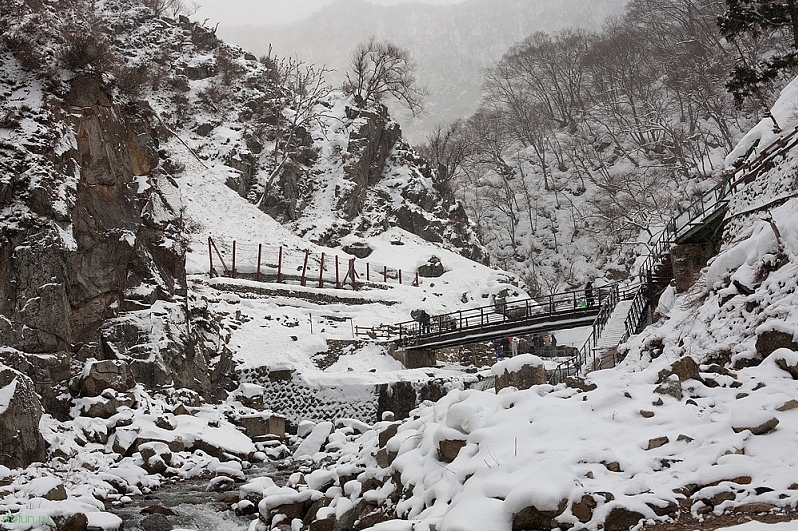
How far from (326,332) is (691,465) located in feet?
75.0

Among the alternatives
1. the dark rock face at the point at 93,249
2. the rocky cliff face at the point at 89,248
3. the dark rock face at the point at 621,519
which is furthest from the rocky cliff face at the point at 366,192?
the dark rock face at the point at 621,519

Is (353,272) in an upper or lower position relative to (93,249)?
lower

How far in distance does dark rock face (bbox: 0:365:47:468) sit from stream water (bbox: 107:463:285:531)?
2.76 metres

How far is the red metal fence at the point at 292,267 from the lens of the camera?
33.0m

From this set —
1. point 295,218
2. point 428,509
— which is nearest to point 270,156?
point 295,218

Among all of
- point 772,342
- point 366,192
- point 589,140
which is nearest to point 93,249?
point 772,342

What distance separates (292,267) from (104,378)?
18.0 meters

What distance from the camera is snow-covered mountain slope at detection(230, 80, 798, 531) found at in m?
5.57

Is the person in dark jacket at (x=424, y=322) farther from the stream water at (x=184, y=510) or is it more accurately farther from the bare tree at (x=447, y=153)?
the bare tree at (x=447, y=153)

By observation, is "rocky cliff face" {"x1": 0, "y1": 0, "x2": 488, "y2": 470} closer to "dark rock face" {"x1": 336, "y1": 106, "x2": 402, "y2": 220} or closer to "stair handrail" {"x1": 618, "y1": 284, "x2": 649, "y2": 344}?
"stair handrail" {"x1": 618, "y1": 284, "x2": 649, "y2": 344}

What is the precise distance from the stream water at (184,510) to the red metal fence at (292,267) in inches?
732

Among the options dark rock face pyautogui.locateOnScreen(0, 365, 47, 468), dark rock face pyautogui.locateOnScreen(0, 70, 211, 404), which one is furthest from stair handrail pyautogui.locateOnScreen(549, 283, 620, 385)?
dark rock face pyautogui.locateOnScreen(0, 365, 47, 468)

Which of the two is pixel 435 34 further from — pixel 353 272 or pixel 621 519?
pixel 621 519

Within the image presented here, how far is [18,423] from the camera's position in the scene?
13.8 metres
